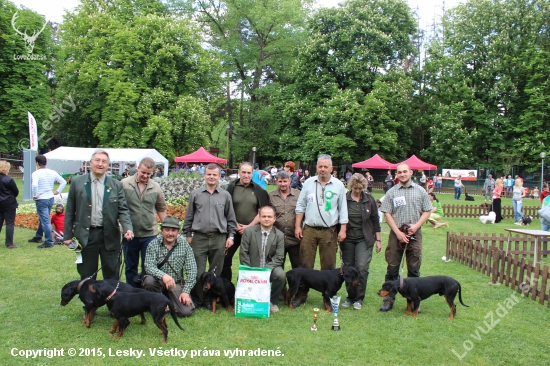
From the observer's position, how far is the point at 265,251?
5.21 meters

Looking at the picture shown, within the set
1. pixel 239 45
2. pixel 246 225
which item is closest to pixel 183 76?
pixel 239 45

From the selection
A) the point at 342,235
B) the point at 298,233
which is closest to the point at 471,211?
the point at 342,235

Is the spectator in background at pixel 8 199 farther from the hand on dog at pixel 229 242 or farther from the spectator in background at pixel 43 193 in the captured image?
the hand on dog at pixel 229 242

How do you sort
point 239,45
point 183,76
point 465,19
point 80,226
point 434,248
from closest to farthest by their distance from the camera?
1. point 80,226
2. point 434,248
3. point 183,76
4. point 465,19
5. point 239,45

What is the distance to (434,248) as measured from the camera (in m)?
9.67

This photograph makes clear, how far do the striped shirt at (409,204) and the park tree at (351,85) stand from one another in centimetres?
2392

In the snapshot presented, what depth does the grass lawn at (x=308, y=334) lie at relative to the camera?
3.91 meters

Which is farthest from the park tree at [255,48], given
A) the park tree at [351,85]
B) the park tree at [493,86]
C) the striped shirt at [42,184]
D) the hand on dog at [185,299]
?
the hand on dog at [185,299]

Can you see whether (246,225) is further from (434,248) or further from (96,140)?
(96,140)

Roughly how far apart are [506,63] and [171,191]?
29.3m

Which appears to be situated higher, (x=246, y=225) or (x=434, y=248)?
(x=246, y=225)

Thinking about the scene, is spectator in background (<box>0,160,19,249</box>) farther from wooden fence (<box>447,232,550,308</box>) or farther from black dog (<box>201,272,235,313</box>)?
wooden fence (<box>447,232,550,308</box>)

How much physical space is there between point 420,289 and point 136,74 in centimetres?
2741

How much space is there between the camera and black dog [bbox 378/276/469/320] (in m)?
4.96
